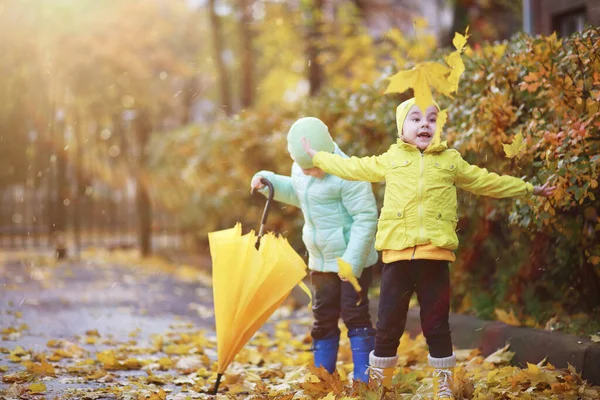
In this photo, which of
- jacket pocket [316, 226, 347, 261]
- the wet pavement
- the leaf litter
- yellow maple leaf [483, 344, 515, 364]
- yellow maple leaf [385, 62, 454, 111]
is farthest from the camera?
the wet pavement

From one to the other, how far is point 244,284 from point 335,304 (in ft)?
2.41

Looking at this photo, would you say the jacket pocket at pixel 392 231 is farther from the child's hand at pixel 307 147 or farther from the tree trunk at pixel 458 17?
the tree trunk at pixel 458 17

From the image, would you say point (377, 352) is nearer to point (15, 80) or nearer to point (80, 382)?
point (80, 382)

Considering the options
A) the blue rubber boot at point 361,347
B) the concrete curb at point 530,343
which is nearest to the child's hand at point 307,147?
the blue rubber boot at point 361,347

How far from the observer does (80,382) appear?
5.00 metres

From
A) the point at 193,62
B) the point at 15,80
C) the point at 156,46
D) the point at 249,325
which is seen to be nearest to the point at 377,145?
the point at 249,325

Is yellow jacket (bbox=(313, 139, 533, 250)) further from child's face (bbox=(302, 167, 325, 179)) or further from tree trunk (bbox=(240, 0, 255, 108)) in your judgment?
tree trunk (bbox=(240, 0, 255, 108))

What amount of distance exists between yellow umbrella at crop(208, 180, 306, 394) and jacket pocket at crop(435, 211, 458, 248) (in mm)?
938

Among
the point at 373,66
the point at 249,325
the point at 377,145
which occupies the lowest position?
the point at 249,325

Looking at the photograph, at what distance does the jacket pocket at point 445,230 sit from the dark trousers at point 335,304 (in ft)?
3.12

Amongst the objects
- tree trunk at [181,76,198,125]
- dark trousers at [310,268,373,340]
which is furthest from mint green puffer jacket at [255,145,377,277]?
tree trunk at [181,76,198,125]

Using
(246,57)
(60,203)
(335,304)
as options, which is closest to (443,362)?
(335,304)

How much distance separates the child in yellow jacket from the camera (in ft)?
13.5

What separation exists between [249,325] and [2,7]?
15.1 meters
